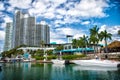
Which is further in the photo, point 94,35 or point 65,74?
point 94,35

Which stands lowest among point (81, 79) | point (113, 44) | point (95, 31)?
point (81, 79)

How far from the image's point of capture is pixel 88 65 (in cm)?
5609

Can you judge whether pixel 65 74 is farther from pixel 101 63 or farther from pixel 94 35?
pixel 94 35

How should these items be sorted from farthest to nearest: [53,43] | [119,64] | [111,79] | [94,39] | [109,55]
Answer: [53,43]
[94,39]
[109,55]
[119,64]
[111,79]

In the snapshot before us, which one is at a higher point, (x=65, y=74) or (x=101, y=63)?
(x=101, y=63)

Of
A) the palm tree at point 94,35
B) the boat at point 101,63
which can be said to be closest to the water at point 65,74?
the boat at point 101,63

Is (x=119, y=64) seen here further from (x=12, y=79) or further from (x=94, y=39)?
(x=94, y=39)

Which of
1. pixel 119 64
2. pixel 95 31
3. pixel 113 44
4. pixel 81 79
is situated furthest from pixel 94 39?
pixel 81 79

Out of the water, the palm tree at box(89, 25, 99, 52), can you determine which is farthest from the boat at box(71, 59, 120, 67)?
the palm tree at box(89, 25, 99, 52)

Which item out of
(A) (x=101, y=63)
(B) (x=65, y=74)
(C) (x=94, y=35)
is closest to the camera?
(B) (x=65, y=74)

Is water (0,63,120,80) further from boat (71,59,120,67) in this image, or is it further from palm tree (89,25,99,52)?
palm tree (89,25,99,52)

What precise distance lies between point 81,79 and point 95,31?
62228 millimetres

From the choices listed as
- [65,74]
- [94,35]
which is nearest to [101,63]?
[65,74]

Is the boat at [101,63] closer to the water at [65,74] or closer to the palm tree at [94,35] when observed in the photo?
the water at [65,74]
